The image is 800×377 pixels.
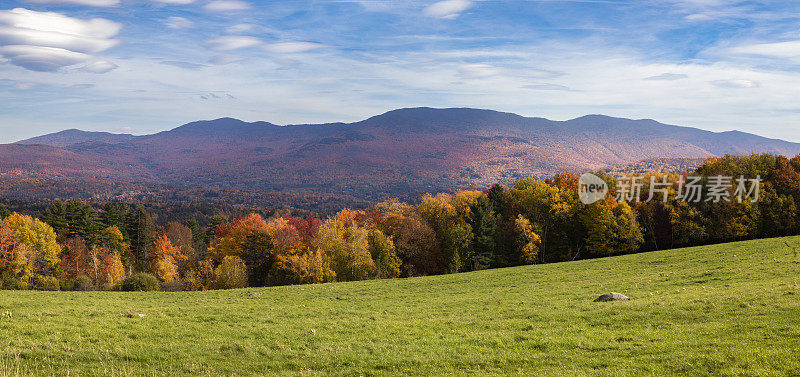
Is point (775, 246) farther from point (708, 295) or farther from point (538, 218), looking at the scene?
point (538, 218)

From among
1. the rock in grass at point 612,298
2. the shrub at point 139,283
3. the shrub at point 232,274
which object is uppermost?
the rock in grass at point 612,298

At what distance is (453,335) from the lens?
16.7 meters

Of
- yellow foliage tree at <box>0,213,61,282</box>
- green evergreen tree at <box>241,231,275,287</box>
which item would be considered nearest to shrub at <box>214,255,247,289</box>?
green evergreen tree at <box>241,231,275,287</box>

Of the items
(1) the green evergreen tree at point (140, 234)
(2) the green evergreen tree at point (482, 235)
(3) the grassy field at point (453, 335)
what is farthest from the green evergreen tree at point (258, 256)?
(3) the grassy field at point (453, 335)

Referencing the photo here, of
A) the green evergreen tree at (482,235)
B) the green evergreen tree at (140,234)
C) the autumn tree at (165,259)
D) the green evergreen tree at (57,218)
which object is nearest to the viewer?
the green evergreen tree at (482,235)

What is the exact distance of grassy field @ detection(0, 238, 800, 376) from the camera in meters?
11.9

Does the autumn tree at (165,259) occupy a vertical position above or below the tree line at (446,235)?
below

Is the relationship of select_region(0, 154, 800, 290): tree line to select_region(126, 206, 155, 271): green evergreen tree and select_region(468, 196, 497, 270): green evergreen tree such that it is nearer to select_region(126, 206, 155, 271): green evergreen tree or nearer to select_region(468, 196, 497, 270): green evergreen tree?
select_region(468, 196, 497, 270): green evergreen tree

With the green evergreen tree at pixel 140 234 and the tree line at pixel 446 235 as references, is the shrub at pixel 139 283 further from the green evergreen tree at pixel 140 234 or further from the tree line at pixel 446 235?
the green evergreen tree at pixel 140 234

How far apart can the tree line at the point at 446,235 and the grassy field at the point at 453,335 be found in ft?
109

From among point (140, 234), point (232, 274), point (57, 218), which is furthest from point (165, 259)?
point (57, 218)

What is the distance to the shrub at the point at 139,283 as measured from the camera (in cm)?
4225

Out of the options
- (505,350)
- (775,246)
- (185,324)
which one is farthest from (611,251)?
(185,324)

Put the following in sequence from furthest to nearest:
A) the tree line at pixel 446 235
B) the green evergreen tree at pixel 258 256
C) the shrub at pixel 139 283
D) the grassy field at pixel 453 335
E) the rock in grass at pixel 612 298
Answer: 1. the green evergreen tree at pixel 258 256
2. the tree line at pixel 446 235
3. the shrub at pixel 139 283
4. the rock in grass at pixel 612 298
5. the grassy field at pixel 453 335
